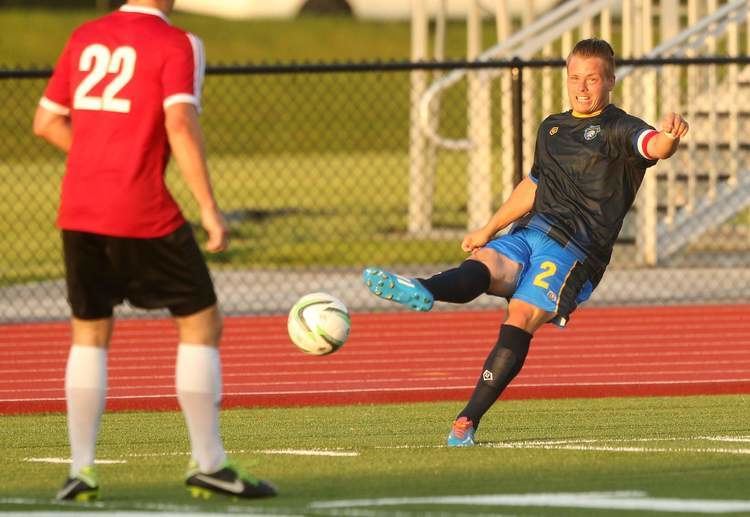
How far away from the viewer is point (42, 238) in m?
25.4

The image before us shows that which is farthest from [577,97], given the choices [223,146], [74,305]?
[223,146]

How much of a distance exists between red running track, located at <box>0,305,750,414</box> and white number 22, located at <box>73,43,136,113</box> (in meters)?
4.21

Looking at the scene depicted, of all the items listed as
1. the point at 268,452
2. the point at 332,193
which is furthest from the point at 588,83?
the point at 332,193

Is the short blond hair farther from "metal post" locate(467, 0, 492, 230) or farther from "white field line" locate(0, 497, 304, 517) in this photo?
"metal post" locate(467, 0, 492, 230)

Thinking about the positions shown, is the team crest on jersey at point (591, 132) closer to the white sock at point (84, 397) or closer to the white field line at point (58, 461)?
the white field line at point (58, 461)

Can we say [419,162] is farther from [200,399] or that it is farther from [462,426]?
[200,399]

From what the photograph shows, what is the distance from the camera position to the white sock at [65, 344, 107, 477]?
7.04m

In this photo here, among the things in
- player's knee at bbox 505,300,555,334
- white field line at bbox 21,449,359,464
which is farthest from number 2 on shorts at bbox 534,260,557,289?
white field line at bbox 21,449,359,464

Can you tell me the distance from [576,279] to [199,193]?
2.55 meters

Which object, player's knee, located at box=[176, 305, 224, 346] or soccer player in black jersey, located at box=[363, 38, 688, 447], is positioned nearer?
player's knee, located at box=[176, 305, 224, 346]

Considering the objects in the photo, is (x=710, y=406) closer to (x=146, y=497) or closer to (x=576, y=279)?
(x=576, y=279)

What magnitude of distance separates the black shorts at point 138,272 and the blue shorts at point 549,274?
2141mm

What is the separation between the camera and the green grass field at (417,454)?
23.2ft

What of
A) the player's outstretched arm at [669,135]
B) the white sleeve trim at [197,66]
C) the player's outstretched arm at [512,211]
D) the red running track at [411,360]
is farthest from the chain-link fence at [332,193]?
the white sleeve trim at [197,66]
